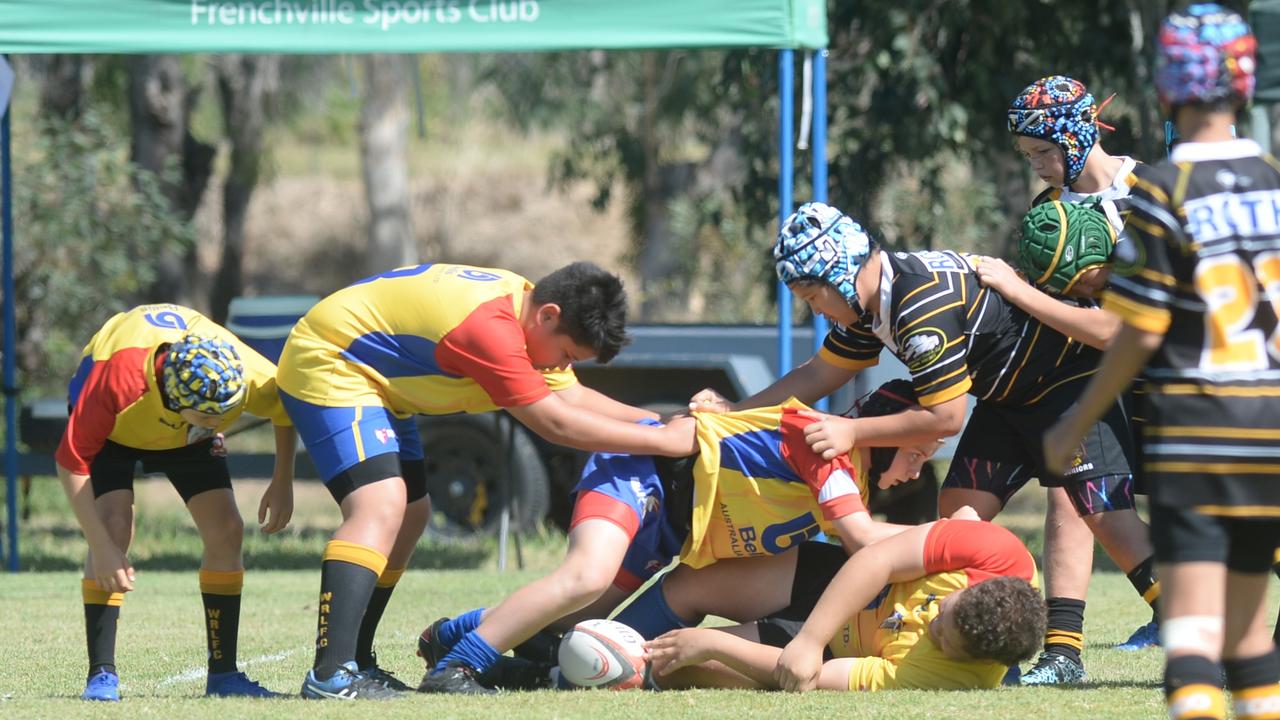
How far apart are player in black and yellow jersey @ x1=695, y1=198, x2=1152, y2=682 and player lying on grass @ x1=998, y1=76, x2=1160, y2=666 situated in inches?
2.9

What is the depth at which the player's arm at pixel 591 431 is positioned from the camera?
192 inches

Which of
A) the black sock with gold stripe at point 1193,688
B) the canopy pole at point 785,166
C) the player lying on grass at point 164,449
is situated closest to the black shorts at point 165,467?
the player lying on grass at point 164,449

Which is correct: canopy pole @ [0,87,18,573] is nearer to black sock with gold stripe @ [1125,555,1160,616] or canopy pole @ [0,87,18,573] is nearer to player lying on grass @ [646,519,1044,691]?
player lying on grass @ [646,519,1044,691]

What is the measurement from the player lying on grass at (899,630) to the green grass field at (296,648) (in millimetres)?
101

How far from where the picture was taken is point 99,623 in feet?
16.9

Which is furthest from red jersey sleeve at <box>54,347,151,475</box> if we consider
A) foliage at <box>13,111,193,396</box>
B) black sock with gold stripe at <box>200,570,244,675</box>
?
foliage at <box>13,111,193,396</box>

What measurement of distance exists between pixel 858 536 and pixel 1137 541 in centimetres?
107

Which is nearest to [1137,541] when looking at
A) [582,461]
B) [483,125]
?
[582,461]

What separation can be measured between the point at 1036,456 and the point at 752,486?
991 mm

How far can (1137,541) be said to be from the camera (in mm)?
5285

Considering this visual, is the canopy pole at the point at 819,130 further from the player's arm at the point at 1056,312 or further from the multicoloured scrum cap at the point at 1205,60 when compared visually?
the multicoloured scrum cap at the point at 1205,60

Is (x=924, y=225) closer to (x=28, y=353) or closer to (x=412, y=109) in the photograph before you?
(x=28, y=353)

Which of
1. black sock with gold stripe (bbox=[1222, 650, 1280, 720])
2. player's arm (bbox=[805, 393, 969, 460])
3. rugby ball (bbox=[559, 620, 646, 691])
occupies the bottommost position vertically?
rugby ball (bbox=[559, 620, 646, 691])

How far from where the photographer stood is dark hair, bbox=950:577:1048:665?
4484 mm
